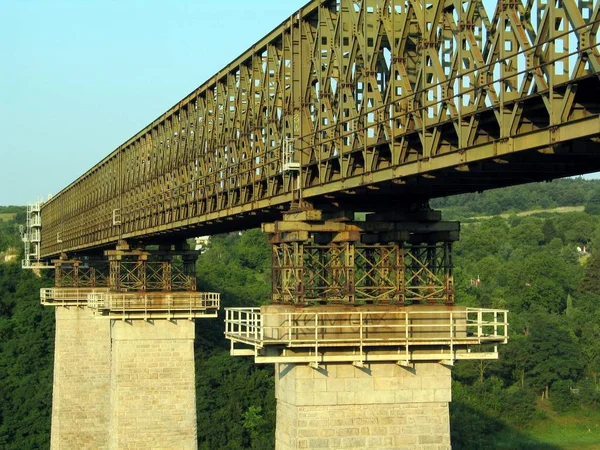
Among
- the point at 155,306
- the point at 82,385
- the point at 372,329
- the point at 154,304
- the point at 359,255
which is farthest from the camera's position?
→ the point at 82,385

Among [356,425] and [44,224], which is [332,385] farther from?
[44,224]

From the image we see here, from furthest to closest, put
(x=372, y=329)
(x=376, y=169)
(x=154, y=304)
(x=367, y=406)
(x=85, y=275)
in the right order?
(x=85, y=275), (x=154, y=304), (x=372, y=329), (x=367, y=406), (x=376, y=169)

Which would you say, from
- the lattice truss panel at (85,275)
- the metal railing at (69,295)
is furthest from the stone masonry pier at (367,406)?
the lattice truss panel at (85,275)

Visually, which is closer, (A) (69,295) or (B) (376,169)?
(B) (376,169)

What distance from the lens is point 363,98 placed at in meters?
28.9

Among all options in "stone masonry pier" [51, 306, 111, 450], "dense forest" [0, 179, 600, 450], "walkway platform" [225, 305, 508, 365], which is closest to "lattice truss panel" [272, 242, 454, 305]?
"walkway platform" [225, 305, 508, 365]

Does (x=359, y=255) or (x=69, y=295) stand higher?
(x=359, y=255)

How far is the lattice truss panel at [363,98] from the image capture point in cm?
2072

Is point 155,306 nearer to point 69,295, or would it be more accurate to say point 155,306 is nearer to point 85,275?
point 69,295

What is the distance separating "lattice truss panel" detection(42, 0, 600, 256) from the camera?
20.7 m

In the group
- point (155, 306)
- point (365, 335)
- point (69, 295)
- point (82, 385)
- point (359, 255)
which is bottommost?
point (82, 385)

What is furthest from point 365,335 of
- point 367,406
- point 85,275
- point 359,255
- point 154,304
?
point 85,275

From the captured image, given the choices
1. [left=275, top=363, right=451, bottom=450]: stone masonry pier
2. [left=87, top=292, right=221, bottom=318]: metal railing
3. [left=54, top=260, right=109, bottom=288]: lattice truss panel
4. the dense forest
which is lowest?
the dense forest

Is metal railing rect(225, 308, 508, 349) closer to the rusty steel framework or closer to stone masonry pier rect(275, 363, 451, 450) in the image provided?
the rusty steel framework
